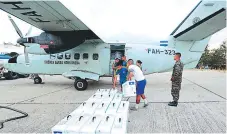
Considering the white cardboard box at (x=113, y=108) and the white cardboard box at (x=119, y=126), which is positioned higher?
the white cardboard box at (x=113, y=108)

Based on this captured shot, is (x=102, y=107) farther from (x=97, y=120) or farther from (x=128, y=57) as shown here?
(x=128, y=57)

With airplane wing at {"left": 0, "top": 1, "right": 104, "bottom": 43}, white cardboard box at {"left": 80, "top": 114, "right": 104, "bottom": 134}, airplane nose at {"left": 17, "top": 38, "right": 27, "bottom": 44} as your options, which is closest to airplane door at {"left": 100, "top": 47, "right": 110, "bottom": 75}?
airplane wing at {"left": 0, "top": 1, "right": 104, "bottom": 43}

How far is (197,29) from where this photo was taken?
10406mm

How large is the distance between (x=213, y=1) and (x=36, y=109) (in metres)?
9.06

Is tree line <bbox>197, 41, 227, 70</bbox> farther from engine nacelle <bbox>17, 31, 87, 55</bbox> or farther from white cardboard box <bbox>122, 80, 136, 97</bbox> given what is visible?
white cardboard box <bbox>122, 80, 136, 97</bbox>

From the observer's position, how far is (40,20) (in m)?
9.12

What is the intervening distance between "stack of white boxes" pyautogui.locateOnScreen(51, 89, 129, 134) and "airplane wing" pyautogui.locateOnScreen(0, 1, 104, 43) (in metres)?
4.22

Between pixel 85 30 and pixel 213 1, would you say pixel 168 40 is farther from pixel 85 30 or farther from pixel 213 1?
pixel 85 30

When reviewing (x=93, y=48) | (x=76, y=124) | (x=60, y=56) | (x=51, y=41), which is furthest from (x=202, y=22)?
(x=76, y=124)

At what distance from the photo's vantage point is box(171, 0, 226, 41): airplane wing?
9.35 m

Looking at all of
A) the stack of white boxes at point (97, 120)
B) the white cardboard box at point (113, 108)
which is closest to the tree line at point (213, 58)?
the white cardboard box at point (113, 108)

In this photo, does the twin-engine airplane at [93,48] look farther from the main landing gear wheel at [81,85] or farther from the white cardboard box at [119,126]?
the white cardboard box at [119,126]

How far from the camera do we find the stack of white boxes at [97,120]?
8.89ft

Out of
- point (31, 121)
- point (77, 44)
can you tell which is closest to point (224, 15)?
point (77, 44)
